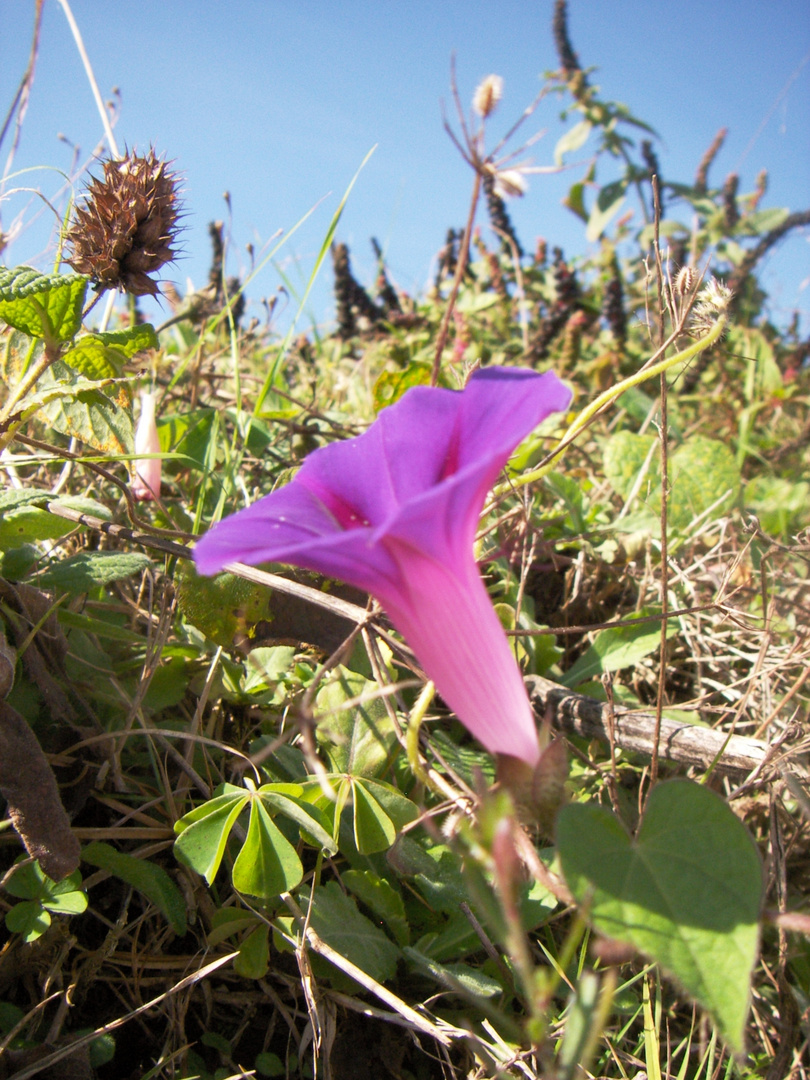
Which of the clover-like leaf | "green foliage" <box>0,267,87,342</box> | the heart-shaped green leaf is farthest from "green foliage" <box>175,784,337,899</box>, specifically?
"green foliage" <box>0,267,87,342</box>

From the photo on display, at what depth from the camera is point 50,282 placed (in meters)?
1.45

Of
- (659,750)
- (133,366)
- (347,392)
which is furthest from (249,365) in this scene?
(659,750)

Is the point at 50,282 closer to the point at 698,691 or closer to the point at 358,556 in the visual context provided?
the point at 358,556

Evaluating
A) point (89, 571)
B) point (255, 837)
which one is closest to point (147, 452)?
point (89, 571)

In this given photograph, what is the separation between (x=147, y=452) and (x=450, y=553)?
1.44 meters

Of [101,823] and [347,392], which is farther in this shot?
[347,392]

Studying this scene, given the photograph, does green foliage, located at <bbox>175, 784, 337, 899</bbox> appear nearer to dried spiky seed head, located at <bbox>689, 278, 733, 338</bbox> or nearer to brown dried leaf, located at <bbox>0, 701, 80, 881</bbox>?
brown dried leaf, located at <bbox>0, 701, 80, 881</bbox>

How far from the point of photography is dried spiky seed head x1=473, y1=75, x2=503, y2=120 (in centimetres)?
169

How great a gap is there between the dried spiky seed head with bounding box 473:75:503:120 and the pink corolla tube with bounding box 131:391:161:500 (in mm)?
1143

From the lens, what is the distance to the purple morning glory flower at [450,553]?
1023 mm

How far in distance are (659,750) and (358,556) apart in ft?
2.82

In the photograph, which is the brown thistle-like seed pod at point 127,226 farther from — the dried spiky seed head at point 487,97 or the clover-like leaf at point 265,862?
the clover-like leaf at point 265,862

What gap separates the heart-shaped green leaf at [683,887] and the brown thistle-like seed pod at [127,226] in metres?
1.35

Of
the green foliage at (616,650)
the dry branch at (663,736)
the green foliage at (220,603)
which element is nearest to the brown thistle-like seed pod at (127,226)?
the green foliage at (220,603)
